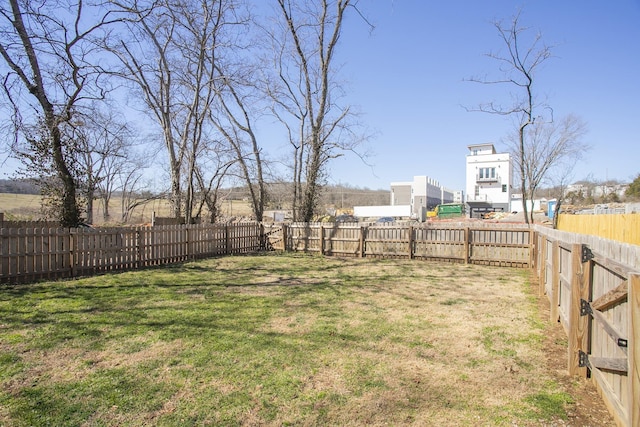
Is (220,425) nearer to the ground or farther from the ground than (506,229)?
nearer to the ground

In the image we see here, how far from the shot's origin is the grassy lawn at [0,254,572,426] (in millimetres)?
3104

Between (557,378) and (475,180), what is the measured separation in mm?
53437

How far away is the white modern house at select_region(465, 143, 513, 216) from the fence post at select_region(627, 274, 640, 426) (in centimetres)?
5227

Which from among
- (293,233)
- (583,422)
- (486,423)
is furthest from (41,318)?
(293,233)

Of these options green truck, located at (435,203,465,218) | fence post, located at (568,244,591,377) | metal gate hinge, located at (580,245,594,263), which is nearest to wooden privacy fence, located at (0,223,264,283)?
fence post, located at (568,244,591,377)

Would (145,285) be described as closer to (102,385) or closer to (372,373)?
(102,385)

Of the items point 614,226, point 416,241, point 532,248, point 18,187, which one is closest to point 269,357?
point 614,226

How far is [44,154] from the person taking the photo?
10.8 meters

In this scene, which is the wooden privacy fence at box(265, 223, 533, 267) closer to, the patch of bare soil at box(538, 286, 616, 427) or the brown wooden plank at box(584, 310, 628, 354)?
the patch of bare soil at box(538, 286, 616, 427)

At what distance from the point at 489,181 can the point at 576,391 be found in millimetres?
53728

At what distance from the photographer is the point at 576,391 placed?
3459 millimetres

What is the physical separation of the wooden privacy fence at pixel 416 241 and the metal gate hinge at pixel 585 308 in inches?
363

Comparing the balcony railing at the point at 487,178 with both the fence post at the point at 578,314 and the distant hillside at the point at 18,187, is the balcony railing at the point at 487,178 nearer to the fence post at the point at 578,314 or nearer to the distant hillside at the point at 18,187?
the distant hillside at the point at 18,187

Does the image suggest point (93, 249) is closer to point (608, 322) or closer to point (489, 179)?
point (608, 322)
